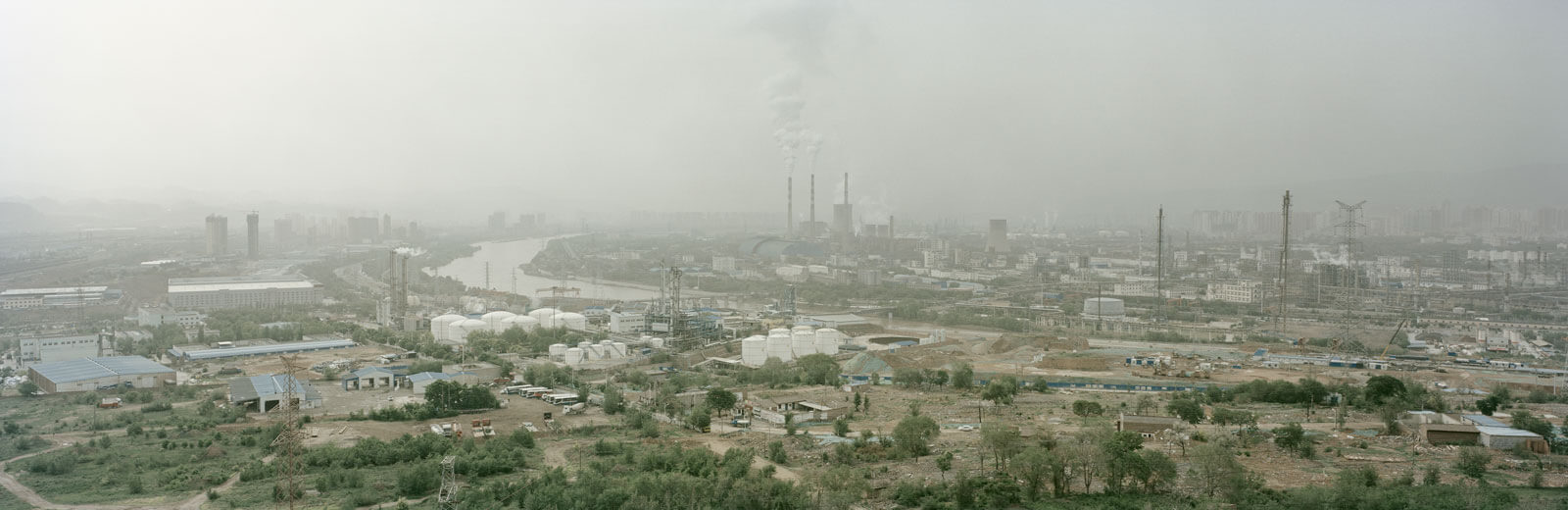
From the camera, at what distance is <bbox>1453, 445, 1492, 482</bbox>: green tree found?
5.63 m

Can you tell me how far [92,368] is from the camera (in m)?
9.69

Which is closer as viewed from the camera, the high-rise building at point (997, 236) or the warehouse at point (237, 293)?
the warehouse at point (237, 293)

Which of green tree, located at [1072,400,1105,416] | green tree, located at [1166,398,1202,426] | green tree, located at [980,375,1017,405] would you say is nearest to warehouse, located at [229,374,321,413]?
green tree, located at [980,375,1017,405]

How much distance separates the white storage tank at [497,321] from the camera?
47.8 ft

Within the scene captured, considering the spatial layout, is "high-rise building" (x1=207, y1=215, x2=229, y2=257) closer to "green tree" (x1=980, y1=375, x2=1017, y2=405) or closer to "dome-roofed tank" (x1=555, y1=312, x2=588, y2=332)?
"dome-roofed tank" (x1=555, y1=312, x2=588, y2=332)

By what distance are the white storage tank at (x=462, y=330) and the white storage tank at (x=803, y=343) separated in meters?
5.05

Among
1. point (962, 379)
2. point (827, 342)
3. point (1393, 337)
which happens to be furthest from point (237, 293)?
point (1393, 337)

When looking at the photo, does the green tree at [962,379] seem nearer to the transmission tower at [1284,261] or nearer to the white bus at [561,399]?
the white bus at [561,399]

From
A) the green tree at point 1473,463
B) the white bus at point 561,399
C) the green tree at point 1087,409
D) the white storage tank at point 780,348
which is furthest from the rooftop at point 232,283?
the green tree at point 1473,463

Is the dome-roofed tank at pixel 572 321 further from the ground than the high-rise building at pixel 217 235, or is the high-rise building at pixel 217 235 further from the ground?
the high-rise building at pixel 217 235

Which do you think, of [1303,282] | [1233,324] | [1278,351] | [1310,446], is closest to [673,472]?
[1310,446]

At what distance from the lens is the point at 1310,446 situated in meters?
6.27

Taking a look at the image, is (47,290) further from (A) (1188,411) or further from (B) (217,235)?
(A) (1188,411)

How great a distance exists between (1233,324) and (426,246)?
30.0 meters
